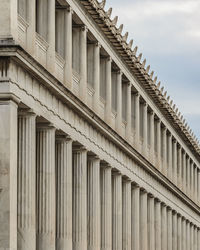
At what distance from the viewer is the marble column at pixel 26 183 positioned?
1932 inches

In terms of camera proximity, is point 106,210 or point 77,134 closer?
point 77,134

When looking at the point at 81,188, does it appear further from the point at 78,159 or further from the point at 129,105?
the point at 129,105

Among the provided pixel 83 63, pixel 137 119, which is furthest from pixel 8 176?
pixel 137 119

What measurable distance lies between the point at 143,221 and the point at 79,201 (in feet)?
78.1

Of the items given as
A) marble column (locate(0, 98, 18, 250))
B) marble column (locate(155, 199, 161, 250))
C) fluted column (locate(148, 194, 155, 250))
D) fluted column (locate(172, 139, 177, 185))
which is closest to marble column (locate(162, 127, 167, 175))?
marble column (locate(155, 199, 161, 250))

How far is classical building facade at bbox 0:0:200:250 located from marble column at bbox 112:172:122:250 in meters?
0.08

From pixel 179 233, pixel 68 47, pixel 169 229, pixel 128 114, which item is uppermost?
pixel 68 47

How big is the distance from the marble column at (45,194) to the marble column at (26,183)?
9.80ft

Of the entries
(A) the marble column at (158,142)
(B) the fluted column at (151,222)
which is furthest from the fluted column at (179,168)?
(B) the fluted column at (151,222)

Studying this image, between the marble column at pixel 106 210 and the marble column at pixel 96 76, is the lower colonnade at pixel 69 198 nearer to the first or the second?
the marble column at pixel 106 210

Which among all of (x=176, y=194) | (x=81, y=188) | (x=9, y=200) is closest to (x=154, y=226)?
(x=176, y=194)

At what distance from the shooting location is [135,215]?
266 feet

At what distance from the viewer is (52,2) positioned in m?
55.7

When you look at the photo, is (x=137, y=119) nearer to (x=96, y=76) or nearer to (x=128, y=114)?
(x=128, y=114)
